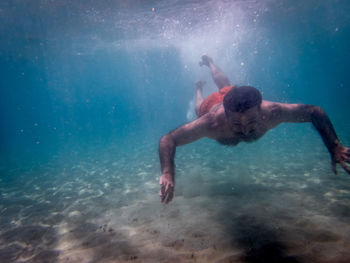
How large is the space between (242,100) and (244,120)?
424mm

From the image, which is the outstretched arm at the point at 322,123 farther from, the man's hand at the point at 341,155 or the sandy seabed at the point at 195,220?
the sandy seabed at the point at 195,220

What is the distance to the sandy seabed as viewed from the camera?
2.90 meters

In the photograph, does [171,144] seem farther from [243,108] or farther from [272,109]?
[272,109]

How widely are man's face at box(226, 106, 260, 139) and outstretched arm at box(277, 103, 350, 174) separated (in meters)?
0.92

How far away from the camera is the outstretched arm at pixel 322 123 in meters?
3.43

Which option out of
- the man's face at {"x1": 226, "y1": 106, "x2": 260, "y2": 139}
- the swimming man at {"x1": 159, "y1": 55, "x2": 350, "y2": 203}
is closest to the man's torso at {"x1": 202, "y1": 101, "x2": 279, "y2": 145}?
the swimming man at {"x1": 159, "y1": 55, "x2": 350, "y2": 203}

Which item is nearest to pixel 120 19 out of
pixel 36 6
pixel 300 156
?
pixel 36 6

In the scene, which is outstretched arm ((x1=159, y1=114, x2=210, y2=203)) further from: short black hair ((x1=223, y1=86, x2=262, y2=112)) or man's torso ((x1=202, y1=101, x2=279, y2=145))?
short black hair ((x1=223, y1=86, x2=262, y2=112))

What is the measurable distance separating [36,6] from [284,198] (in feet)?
73.1

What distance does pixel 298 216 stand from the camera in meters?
3.93

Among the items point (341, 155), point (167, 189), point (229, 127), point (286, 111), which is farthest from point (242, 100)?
point (167, 189)

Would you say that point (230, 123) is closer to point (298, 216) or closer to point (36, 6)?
point (298, 216)

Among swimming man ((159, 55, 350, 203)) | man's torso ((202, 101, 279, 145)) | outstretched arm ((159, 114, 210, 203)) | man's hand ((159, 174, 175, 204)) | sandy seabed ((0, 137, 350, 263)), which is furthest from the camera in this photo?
man's torso ((202, 101, 279, 145))

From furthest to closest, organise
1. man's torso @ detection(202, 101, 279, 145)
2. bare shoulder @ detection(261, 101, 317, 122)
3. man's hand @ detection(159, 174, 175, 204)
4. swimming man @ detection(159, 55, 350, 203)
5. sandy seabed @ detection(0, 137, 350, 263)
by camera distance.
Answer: man's torso @ detection(202, 101, 279, 145)
bare shoulder @ detection(261, 101, 317, 122)
swimming man @ detection(159, 55, 350, 203)
man's hand @ detection(159, 174, 175, 204)
sandy seabed @ detection(0, 137, 350, 263)
